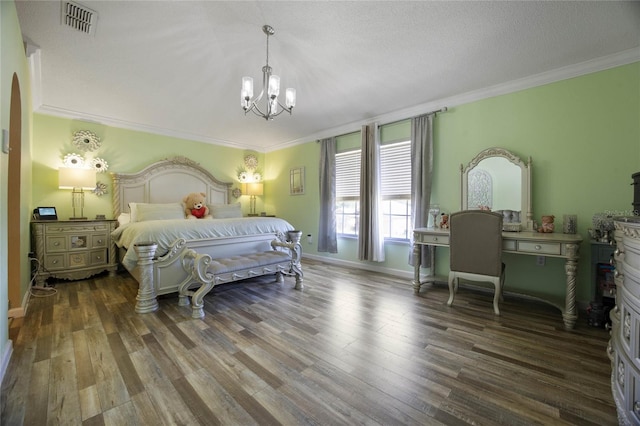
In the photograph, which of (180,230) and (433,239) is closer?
(180,230)

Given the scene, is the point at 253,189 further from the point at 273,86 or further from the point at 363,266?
the point at 273,86

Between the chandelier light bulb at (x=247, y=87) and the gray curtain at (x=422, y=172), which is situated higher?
the chandelier light bulb at (x=247, y=87)

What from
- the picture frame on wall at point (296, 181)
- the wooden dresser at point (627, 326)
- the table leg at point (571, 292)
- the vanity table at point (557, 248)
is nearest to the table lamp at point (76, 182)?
the picture frame on wall at point (296, 181)

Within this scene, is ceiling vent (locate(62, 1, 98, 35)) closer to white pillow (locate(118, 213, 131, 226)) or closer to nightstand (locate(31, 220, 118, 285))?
nightstand (locate(31, 220, 118, 285))

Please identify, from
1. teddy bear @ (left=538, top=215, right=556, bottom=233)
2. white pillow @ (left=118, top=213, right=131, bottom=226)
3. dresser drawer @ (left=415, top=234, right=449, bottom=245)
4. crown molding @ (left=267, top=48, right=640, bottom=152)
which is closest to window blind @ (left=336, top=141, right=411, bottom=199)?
crown molding @ (left=267, top=48, right=640, bottom=152)

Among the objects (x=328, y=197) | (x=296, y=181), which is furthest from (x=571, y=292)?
(x=296, y=181)

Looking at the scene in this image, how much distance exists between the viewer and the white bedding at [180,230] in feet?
8.79

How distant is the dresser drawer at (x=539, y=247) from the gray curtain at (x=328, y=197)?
276 cm

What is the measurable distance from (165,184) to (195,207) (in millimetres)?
825

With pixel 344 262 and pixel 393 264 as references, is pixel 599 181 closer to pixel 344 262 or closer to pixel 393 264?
pixel 393 264

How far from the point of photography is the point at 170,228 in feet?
9.20

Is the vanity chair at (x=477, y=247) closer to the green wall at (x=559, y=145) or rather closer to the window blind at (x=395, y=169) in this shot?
the green wall at (x=559, y=145)

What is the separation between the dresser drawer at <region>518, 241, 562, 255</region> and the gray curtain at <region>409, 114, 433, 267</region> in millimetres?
1112

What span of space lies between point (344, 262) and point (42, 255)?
422cm
